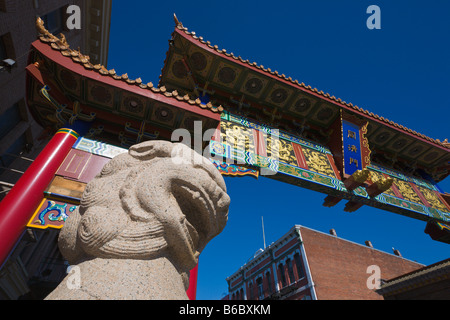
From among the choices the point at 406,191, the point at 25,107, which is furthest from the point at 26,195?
the point at 406,191

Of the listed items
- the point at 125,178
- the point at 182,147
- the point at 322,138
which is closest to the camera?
the point at 125,178

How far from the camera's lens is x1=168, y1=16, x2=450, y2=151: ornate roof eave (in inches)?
Result: 237

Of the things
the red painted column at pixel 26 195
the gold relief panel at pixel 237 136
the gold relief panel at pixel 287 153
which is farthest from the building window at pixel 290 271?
the red painted column at pixel 26 195

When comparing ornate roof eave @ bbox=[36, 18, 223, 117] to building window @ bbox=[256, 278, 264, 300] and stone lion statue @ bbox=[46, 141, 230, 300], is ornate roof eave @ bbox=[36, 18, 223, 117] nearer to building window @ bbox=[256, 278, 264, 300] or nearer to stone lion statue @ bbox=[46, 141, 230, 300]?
stone lion statue @ bbox=[46, 141, 230, 300]

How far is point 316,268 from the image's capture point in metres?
16.1

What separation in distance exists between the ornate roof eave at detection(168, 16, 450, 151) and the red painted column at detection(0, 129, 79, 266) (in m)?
3.77

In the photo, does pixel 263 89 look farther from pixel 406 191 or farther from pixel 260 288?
pixel 260 288

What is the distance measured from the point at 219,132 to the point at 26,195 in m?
3.73

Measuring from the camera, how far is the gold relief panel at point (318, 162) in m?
6.54

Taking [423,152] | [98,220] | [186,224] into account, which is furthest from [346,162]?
[98,220]

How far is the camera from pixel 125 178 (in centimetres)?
192

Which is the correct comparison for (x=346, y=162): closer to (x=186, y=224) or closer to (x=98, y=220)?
(x=186, y=224)

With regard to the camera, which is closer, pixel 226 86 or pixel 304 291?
pixel 226 86
